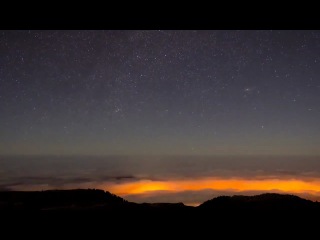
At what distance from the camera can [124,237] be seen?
3760 millimetres
